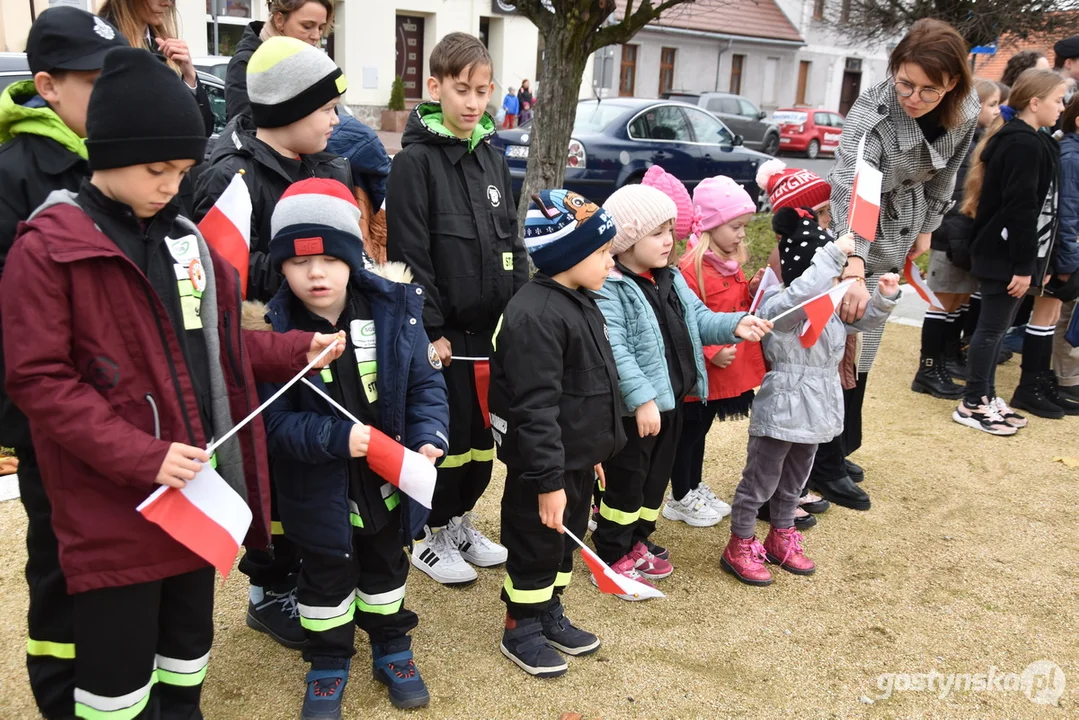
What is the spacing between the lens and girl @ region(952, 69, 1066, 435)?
5.04 m

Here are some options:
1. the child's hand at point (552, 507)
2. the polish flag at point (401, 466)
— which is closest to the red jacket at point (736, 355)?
the child's hand at point (552, 507)

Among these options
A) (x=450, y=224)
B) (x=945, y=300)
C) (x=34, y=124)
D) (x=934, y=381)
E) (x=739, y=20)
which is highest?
(x=739, y=20)

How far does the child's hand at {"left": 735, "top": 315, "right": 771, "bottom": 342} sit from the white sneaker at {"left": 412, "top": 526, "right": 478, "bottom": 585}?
1.41 m

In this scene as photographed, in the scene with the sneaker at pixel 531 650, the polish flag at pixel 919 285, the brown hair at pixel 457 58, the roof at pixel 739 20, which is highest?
the roof at pixel 739 20

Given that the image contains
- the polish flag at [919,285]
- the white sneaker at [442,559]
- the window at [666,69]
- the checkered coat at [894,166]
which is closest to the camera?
the white sneaker at [442,559]

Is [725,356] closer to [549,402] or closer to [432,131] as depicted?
[549,402]

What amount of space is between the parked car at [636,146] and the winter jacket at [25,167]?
824 cm

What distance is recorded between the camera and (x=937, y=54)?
379 centimetres

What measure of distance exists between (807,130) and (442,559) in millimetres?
24942

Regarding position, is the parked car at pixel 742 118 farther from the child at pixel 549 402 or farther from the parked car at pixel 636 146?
the child at pixel 549 402

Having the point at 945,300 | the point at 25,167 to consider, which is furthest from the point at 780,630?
the point at 945,300

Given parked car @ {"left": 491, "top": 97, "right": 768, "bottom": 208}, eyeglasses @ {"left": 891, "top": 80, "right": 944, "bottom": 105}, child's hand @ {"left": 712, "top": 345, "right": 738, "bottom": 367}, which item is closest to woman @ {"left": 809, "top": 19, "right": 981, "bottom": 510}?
eyeglasses @ {"left": 891, "top": 80, "right": 944, "bottom": 105}

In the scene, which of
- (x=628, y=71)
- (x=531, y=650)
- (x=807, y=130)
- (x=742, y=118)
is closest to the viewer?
(x=531, y=650)

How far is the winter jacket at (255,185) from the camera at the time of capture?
2809mm
